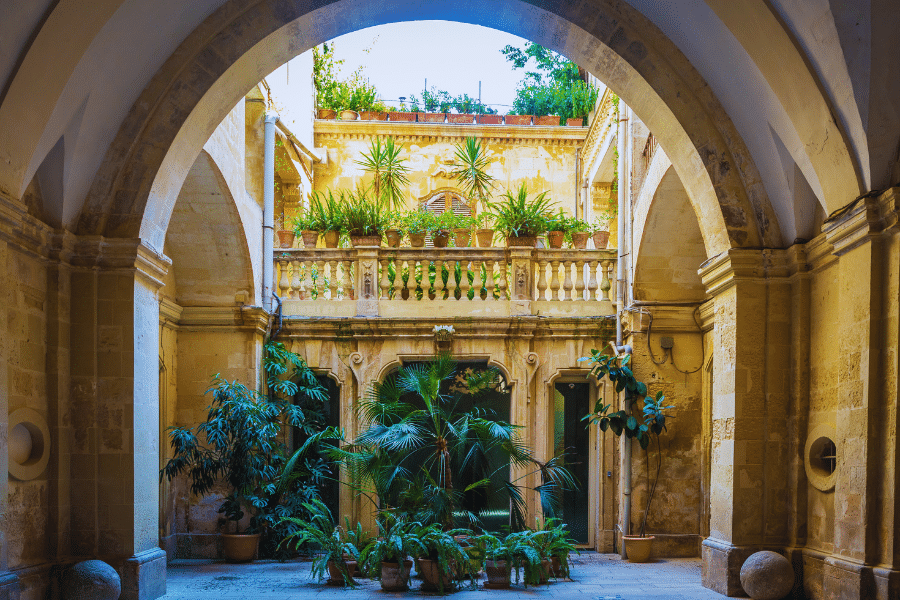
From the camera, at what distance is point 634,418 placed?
384 inches

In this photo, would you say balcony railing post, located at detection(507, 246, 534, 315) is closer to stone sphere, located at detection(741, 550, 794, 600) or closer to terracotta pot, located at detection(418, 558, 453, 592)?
terracotta pot, located at detection(418, 558, 453, 592)

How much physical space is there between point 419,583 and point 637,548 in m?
3.28

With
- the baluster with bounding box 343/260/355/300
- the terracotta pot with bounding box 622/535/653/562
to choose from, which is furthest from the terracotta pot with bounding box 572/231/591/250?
the terracotta pot with bounding box 622/535/653/562

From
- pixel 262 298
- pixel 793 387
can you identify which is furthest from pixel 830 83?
pixel 262 298

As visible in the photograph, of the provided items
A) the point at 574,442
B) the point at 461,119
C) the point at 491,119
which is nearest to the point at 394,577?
the point at 574,442

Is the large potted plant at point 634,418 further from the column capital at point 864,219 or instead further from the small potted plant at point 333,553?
the column capital at point 864,219

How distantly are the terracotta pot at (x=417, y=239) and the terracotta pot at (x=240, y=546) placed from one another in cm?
417

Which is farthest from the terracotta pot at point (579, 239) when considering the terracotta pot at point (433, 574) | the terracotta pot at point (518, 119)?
the terracotta pot at point (433, 574)

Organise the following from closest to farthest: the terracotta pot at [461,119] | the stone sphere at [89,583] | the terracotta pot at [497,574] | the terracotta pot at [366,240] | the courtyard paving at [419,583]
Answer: the stone sphere at [89,583]
the courtyard paving at [419,583]
the terracotta pot at [497,574]
the terracotta pot at [366,240]
the terracotta pot at [461,119]

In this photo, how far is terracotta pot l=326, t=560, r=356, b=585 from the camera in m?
7.62

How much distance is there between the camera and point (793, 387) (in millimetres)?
6695

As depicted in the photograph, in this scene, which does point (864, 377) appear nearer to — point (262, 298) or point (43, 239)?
point (43, 239)

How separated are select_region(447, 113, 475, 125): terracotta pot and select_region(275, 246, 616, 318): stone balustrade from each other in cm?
433

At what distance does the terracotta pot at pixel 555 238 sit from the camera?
1114 centimetres
